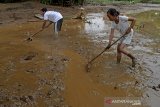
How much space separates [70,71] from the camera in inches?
365

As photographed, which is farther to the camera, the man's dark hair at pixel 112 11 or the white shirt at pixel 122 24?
the white shirt at pixel 122 24

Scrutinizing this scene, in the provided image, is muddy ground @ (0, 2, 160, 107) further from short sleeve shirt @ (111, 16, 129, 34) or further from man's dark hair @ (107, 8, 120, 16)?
man's dark hair @ (107, 8, 120, 16)

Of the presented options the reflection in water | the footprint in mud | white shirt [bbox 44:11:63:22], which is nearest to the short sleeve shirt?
the footprint in mud

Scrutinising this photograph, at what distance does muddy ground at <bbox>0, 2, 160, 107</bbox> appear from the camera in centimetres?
741

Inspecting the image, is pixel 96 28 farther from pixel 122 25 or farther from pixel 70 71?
pixel 70 71

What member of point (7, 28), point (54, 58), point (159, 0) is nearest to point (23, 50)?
point (54, 58)

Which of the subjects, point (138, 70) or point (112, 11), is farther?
point (138, 70)

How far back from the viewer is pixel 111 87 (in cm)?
811

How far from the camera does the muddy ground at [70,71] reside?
7.41 metres

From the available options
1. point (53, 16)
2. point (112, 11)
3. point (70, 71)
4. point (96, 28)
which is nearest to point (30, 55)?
point (70, 71)

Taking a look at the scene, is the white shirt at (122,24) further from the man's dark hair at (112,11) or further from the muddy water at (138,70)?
the muddy water at (138,70)

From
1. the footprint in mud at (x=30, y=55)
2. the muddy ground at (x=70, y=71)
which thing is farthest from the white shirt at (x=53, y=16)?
the footprint in mud at (x=30, y=55)

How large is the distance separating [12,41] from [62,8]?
10.2 meters

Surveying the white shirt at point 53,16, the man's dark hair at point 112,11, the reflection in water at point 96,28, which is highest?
the man's dark hair at point 112,11
